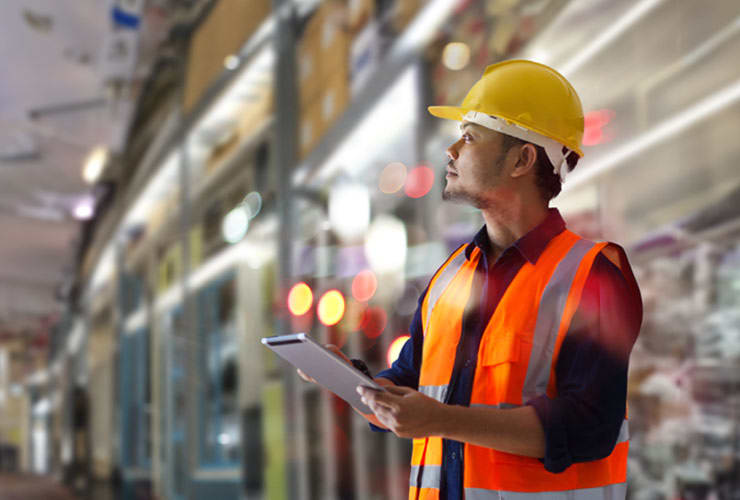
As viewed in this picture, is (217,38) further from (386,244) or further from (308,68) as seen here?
(386,244)

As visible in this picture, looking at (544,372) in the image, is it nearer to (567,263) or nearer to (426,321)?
(567,263)

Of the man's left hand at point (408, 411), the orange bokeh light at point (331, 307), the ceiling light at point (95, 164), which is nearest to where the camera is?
the man's left hand at point (408, 411)

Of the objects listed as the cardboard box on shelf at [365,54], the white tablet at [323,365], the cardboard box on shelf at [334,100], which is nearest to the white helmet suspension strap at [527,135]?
the white tablet at [323,365]

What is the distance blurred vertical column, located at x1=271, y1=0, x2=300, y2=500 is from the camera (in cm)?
482

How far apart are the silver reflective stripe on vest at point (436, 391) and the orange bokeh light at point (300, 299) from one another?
3.65m

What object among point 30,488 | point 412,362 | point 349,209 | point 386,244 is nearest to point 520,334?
point 412,362

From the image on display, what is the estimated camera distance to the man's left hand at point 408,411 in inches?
34.7

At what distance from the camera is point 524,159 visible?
1.04 metres

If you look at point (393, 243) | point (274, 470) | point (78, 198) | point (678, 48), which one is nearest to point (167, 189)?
point (78, 198)

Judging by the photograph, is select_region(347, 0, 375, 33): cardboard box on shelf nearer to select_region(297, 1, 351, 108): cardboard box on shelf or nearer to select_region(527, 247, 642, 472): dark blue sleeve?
select_region(297, 1, 351, 108): cardboard box on shelf

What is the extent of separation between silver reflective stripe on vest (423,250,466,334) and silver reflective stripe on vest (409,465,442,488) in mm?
184

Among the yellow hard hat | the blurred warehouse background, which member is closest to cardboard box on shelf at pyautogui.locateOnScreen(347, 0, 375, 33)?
the blurred warehouse background

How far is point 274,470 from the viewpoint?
202 inches

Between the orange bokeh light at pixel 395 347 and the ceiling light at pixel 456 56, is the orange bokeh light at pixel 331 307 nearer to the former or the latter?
the orange bokeh light at pixel 395 347
